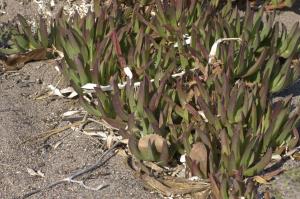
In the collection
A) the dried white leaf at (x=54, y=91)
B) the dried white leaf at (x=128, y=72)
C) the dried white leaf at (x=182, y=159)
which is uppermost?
the dried white leaf at (x=128, y=72)

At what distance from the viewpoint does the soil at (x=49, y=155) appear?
262cm

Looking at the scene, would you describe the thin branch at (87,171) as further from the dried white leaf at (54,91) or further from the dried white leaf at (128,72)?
the dried white leaf at (54,91)

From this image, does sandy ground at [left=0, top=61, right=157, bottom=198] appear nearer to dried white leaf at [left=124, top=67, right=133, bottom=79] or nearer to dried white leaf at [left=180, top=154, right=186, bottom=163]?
dried white leaf at [left=180, top=154, right=186, bottom=163]

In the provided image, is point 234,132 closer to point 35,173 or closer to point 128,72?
point 128,72

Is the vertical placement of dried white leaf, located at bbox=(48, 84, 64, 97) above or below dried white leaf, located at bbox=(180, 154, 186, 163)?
above

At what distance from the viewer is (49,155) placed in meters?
2.83

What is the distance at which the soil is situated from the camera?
2621mm

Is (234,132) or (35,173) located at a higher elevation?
(234,132)

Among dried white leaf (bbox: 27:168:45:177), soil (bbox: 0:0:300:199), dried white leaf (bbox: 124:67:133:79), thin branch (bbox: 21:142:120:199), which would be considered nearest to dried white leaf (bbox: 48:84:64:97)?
soil (bbox: 0:0:300:199)

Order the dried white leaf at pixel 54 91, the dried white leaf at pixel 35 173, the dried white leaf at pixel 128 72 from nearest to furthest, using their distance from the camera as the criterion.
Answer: the dried white leaf at pixel 35 173 → the dried white leaf at pixel 128 72 → the dried white leaf at pixel 54 91

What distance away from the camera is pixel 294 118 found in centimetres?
271

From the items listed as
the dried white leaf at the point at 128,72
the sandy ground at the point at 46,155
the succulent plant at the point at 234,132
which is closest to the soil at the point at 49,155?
the sandy ground at the point at 46,155

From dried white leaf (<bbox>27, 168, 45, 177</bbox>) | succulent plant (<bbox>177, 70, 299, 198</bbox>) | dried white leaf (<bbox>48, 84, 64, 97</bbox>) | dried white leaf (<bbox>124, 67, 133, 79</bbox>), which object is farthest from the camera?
dried white leaf (<bbox>48, 84, 64, 97</bbox>)

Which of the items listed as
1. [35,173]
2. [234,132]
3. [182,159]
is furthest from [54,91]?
[234,132]
